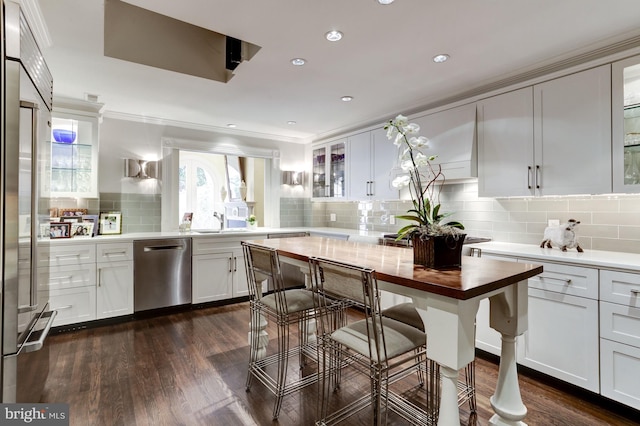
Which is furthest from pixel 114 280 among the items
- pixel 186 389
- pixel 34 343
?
pixel 34 343

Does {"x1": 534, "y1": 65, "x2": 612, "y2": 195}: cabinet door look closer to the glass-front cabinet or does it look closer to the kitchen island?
the kitchen island

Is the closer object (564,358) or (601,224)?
(564,358)

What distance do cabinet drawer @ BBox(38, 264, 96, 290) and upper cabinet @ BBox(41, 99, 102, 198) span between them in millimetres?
785

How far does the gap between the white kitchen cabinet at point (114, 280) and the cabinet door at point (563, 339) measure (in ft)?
12.2

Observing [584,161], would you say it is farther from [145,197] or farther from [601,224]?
[145,197]

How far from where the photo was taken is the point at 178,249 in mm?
3850

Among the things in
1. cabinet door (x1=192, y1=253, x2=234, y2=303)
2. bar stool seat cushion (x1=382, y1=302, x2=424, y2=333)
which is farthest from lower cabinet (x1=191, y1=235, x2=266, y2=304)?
bar stool seat cushion (x1=382, y1=302, x2=424, y2=333)

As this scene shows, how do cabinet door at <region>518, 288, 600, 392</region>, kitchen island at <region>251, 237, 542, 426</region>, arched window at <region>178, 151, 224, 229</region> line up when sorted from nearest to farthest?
kitchen island at <region>251, 237, 542, 426</region>, cabinet door at <region>518, 288, 600, 392</region>, arched window at <region>178, 151, 224, 229</region>

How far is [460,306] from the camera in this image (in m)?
1.25

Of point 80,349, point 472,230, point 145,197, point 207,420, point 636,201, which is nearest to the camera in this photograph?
point 207,420

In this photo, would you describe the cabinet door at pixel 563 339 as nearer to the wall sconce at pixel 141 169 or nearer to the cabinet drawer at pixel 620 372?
the cabinet drawer at pixel 620 372

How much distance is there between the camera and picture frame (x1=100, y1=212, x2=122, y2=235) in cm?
379

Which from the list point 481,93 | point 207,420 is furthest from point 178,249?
point 481,93

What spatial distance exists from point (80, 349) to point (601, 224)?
4400mm
